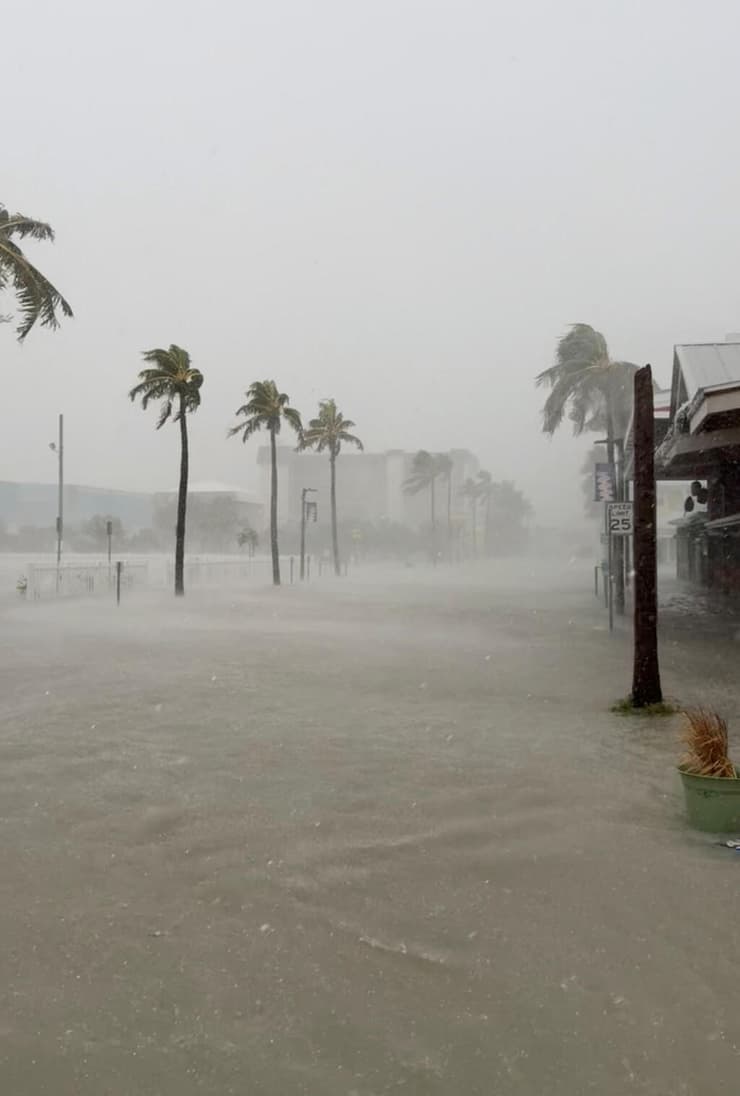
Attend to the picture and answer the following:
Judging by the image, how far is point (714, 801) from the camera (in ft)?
19.1

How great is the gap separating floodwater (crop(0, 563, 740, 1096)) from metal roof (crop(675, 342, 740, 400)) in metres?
8.22

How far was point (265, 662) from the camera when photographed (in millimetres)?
14820

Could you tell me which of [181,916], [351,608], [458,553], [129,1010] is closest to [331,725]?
[181,916]

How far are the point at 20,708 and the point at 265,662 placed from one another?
16.1 feet

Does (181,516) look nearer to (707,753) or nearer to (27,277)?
(27,277)

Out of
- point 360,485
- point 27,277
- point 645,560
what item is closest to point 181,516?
point 27,277

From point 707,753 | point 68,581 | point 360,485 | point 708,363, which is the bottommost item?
point 707,753

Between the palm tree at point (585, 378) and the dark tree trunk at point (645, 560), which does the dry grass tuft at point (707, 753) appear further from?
the palm tree at point (585, 378)

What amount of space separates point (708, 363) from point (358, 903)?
1561cm

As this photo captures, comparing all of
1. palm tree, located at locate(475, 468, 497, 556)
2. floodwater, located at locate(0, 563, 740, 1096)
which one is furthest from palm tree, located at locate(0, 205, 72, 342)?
palm tree, located at locate(475, 468, 497, 556)

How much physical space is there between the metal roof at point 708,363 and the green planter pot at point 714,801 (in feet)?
38.8

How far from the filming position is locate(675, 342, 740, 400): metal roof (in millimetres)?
16500

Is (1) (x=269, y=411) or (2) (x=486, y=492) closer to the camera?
(1) (x=269, y=411)

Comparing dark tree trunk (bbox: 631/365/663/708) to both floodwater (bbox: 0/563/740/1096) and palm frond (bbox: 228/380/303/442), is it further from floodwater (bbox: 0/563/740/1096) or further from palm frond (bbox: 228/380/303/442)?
palm frond (bbox: 228/380/303/442)
